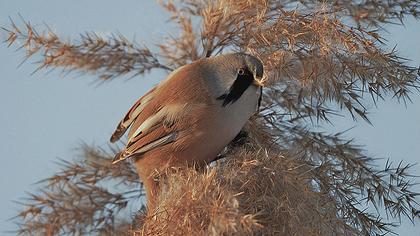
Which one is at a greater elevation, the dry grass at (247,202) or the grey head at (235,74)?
the grey head at (235,74)

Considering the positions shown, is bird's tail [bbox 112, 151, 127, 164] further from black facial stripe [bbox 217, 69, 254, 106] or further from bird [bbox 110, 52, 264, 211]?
black facial stripe [bbox 217, 69, 254, 106]

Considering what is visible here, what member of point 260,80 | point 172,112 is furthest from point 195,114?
point 260,80

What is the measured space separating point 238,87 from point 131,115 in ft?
0.88

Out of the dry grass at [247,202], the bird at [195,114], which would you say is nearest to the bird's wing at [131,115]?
the bird at [195,114]

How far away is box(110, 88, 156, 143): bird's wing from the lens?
188cm

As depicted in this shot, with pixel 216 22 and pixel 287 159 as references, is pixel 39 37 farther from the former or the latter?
pixel 287 159

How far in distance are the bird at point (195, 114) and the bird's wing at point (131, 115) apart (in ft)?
0.06

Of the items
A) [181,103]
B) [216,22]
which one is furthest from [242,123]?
[216,22]

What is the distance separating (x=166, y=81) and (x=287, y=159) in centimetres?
39

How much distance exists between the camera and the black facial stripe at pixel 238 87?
1734mm

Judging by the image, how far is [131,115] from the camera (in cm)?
191

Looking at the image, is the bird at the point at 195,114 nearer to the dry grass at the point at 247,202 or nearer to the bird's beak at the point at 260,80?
the bird's beak at the point at 260,80

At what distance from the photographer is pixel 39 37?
197 cm

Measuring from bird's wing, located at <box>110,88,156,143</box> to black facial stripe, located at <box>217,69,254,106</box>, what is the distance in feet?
0.58
